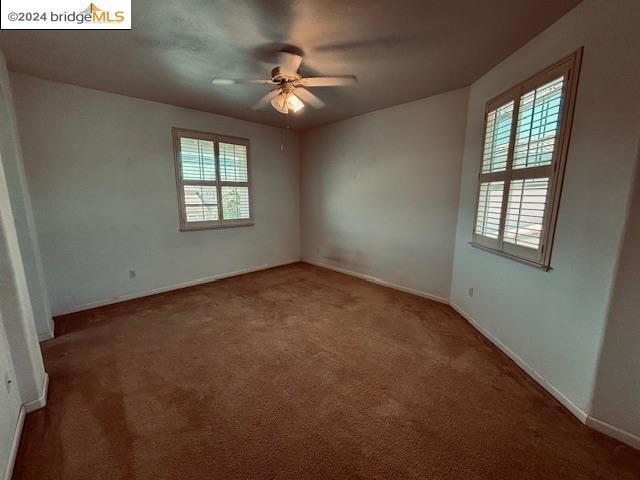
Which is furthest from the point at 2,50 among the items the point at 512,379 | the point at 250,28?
the point at 512,379

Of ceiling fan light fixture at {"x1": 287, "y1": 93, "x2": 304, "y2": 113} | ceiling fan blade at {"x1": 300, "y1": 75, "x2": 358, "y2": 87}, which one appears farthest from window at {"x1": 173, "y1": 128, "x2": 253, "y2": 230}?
ceiling fan blade at {"x1": 300, "y1": 75, "x2": 358, "y2": 87}

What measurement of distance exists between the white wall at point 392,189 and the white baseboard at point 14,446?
3935 mm

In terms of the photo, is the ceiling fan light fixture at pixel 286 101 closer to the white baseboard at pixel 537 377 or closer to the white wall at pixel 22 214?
the white wall at pixel 22 214

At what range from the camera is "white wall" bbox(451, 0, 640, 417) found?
149 cm

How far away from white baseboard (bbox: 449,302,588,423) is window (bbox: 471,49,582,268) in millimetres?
876

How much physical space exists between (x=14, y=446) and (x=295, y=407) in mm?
1568

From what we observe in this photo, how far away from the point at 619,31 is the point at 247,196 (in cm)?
444

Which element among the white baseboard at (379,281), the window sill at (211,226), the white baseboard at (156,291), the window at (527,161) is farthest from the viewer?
the window sill at (211,226)

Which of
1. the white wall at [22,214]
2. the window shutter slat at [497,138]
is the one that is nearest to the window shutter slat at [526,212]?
the window shutter slat at [497,138]

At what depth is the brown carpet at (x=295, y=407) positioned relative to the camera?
138 centimetres

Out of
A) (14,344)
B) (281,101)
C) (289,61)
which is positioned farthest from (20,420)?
(289,61)

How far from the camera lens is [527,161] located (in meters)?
2.14

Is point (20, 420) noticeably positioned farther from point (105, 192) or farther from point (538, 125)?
point (538, 125)

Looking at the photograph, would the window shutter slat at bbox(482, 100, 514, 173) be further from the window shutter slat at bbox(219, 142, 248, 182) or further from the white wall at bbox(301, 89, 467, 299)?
the window shutter slat at bbox(219, 142, 248, 182)
